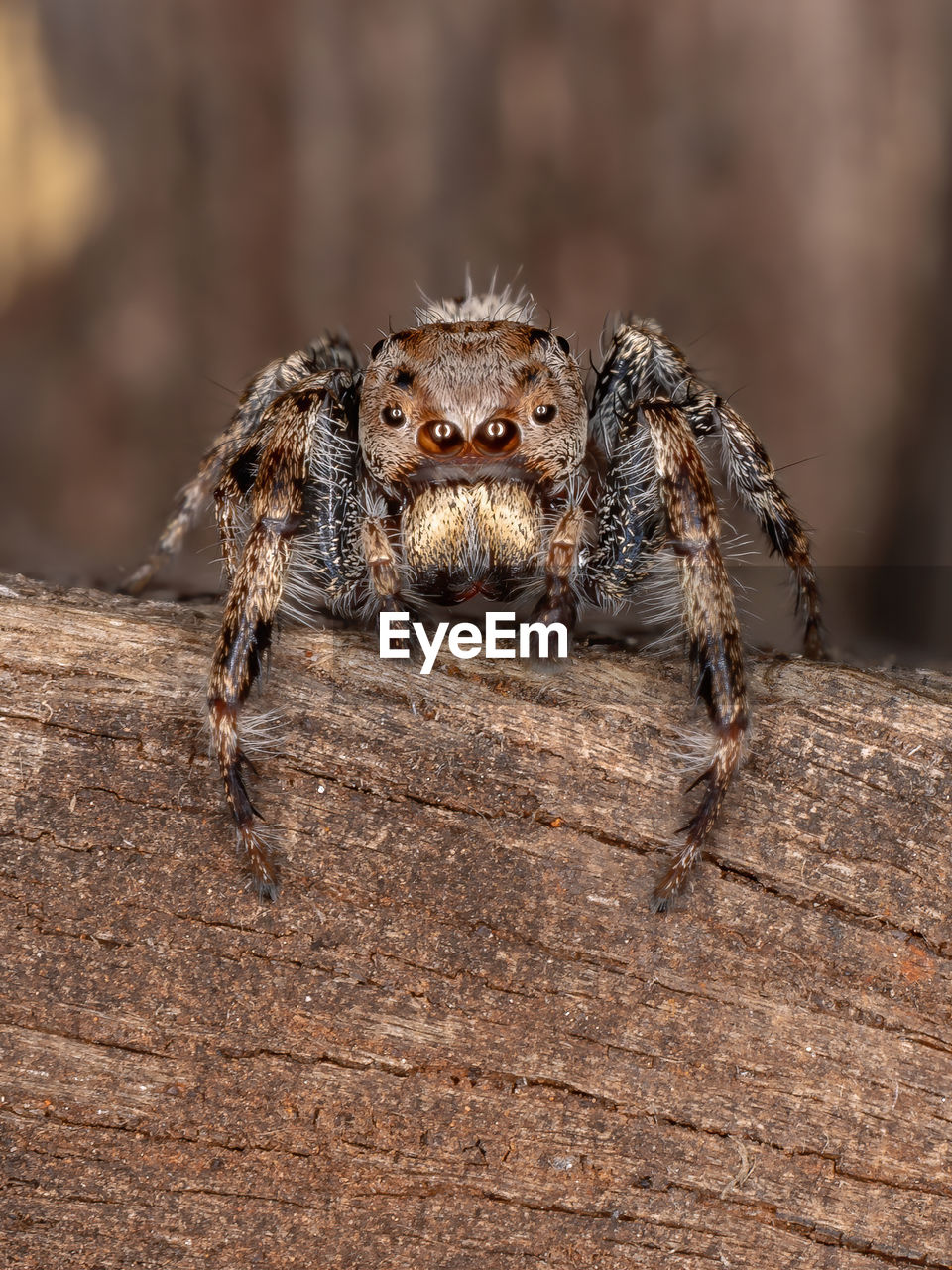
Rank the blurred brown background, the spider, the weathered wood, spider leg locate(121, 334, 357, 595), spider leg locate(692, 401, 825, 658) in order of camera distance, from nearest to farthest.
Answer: the weathered wood → the spider → spider leg locate(692, 401, 825, 658) → spider leg locate(121, 334, 357, 595) → the blurred brown background

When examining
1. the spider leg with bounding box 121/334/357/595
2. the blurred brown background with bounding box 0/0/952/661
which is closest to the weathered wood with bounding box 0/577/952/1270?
the spider leg with bounding box 121/334/357/595

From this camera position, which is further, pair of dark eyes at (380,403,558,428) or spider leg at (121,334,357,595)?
spider leg at (121,334,357,595)

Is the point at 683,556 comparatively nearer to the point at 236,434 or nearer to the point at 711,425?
the point at 711,425

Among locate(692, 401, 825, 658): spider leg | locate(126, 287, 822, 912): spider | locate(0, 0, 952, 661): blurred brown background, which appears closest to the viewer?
locate(126, 287, 822, 912): spider

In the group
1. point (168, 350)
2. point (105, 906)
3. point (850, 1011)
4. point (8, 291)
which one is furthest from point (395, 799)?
point (8, 291)

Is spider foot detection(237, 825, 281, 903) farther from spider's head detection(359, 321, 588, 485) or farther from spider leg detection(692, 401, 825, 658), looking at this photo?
spider leg detection(692, 401, 825, 658)

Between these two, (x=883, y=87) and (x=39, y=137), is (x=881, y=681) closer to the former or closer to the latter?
(x=883, y=87)

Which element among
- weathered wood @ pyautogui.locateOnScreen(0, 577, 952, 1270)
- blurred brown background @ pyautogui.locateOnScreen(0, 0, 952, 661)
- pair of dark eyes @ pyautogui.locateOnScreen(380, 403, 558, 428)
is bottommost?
weathered wood @ pyautogui.locateOnScreen(0, 577, 952, 1270)

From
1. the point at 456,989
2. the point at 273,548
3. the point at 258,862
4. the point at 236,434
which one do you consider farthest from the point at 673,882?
the point at 236,434
